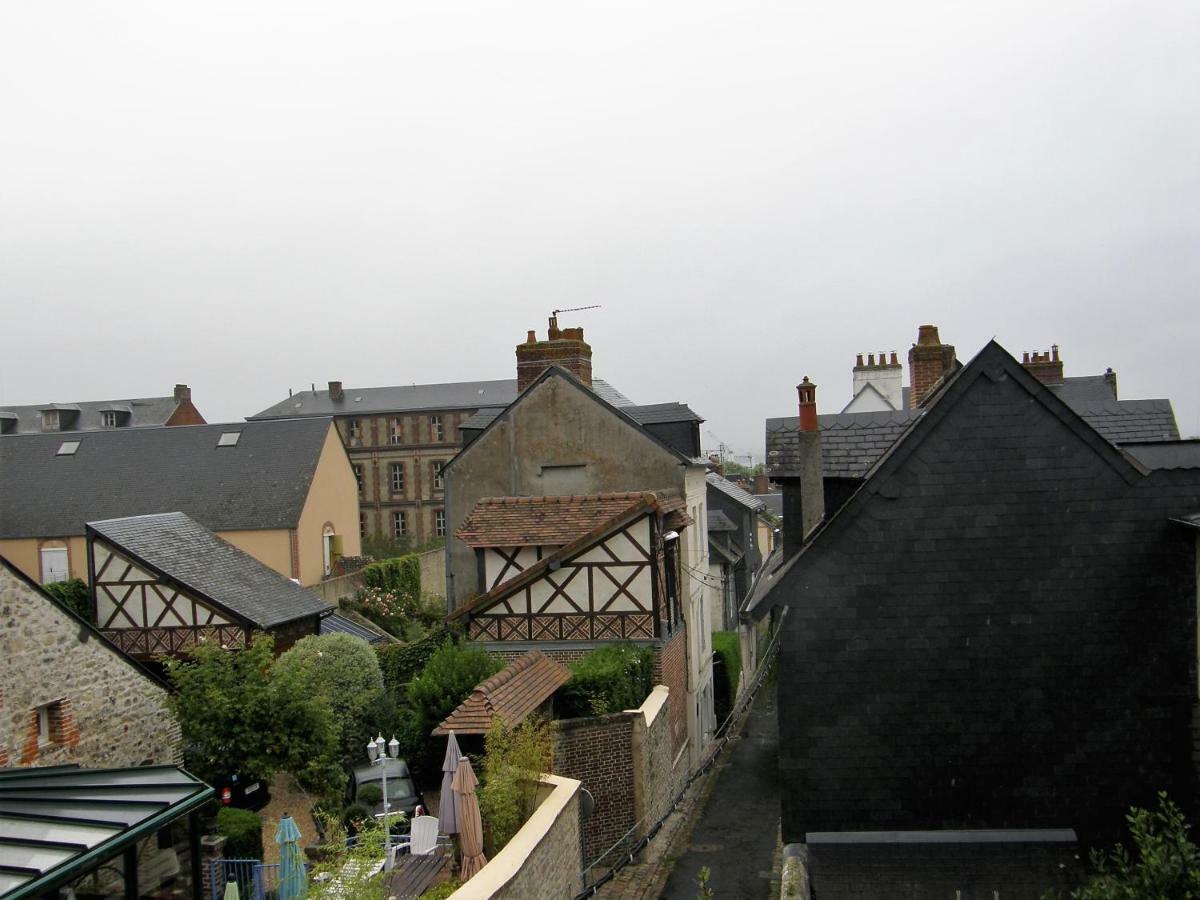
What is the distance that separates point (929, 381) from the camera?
76.9ft

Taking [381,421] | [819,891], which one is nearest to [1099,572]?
[819,891]

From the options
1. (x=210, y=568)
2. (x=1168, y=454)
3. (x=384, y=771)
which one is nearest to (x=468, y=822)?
(x=384, y=771)

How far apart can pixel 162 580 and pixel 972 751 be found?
16.4 meters

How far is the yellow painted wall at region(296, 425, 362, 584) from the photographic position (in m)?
36.8

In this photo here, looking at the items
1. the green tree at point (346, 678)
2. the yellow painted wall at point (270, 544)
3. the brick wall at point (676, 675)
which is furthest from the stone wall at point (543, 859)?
the yellow painted wall at point (270, 544)

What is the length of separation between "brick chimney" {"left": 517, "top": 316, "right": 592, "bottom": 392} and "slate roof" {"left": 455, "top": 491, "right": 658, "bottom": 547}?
4266 millimetres

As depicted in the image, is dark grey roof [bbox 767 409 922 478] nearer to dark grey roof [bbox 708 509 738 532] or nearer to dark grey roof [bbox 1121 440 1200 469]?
dark grey roof [bbox 1121 440 1200 469]

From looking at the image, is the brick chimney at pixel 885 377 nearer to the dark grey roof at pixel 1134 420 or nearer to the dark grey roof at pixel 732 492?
the dark grey roof at pixel 732 492

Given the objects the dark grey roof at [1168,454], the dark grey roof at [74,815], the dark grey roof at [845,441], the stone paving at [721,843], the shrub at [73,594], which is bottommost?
the stone paving at [721,843]

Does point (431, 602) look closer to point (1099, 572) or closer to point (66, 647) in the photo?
point (66, 647)

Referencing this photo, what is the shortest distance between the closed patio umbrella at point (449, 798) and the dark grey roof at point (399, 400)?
50.3 meters

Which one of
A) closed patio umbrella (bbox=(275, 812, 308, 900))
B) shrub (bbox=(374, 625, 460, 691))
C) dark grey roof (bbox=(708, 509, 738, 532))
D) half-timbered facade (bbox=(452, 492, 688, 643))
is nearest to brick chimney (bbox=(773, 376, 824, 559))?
half-timbered facade (bbox=(452, 492, 688, 643))

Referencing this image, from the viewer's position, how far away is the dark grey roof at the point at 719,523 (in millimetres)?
31391

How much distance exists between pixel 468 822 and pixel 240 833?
12.6ft
